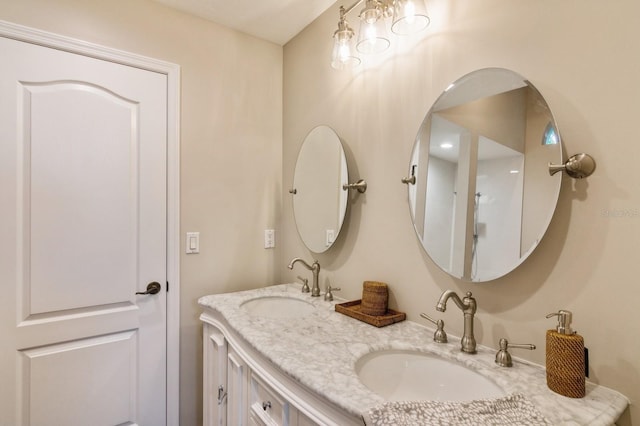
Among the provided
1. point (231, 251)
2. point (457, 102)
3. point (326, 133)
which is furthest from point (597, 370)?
point (231, 251)

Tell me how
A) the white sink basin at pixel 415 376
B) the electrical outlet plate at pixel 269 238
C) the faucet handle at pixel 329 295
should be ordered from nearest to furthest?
Answer: the white sink basin at pixel 415 376, the faucet handle at pixel 329 295, the electrical outlet plate at pixel 269 238

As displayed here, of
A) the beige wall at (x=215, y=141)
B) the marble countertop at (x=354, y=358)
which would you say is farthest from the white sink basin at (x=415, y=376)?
the beige wall at (x=215, y=141)

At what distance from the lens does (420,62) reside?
49.8 inches

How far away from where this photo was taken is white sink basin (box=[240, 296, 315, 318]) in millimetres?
1656

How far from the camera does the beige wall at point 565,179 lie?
0.78 m

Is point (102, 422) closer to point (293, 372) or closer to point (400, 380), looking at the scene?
point (293, 372)

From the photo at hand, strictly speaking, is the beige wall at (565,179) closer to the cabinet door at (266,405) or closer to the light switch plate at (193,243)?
the cabinet door at (266,405)

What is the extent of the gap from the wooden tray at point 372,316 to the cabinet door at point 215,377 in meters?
0.55

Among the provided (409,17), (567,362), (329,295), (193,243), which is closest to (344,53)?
(409,17)

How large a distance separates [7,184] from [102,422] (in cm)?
117

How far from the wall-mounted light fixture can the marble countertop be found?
115 cm

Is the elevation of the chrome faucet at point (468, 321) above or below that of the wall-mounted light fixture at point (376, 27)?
below

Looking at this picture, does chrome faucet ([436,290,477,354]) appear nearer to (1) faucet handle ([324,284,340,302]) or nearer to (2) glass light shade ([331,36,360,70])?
(1) faucet handle ([324,284,340,302])

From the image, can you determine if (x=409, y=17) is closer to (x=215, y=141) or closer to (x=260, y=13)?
(x=260, y=13)
